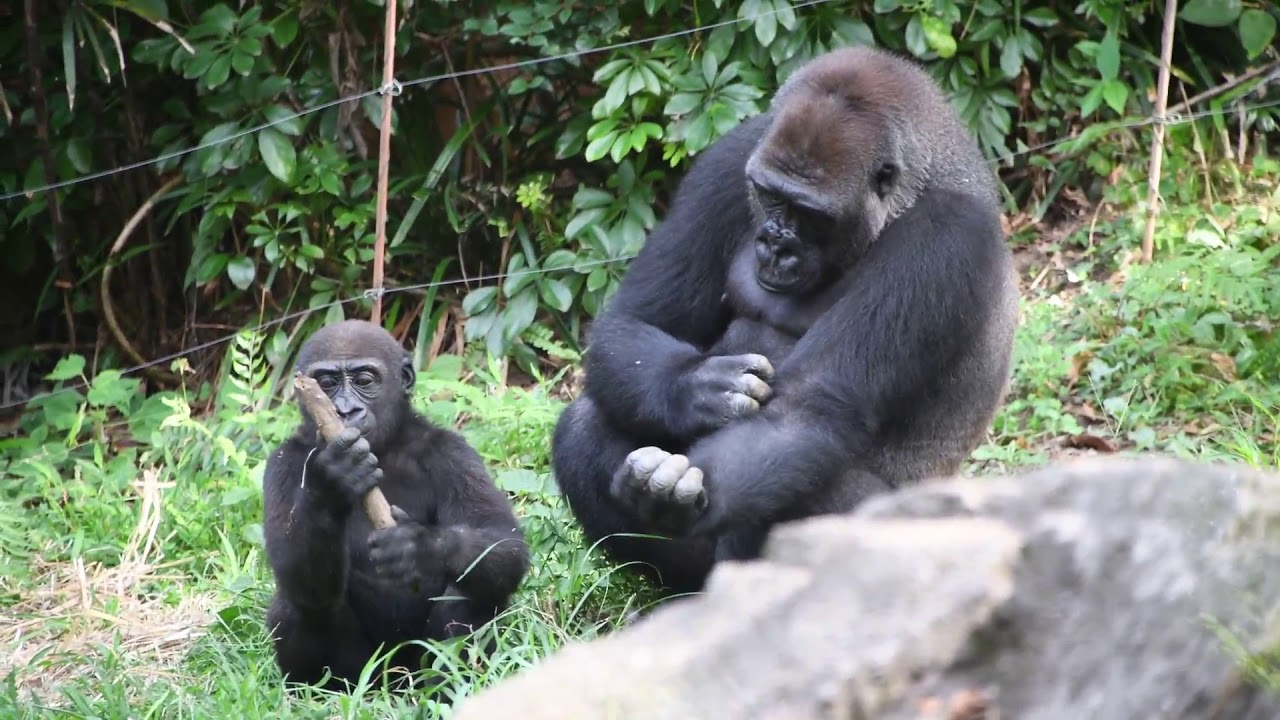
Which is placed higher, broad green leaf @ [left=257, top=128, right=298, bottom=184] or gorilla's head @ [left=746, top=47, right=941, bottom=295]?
gorilla's head @ [left=746, top=47, right=941, bottom=295]

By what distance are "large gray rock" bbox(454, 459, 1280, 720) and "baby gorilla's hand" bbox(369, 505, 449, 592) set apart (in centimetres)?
211

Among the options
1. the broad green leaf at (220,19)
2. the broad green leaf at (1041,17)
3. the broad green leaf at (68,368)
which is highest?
the broad green leaf at (220,19)

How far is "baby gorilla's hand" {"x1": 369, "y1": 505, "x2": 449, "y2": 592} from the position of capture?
3707 mm

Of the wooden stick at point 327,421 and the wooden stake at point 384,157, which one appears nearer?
the wooden stick at point 327,421

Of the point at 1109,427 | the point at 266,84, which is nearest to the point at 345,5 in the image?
the point at 266,84

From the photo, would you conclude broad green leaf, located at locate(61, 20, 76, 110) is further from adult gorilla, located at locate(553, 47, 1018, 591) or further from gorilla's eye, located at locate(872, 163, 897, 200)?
gorilla's eye, located at locate(872, 163, 897, 200)

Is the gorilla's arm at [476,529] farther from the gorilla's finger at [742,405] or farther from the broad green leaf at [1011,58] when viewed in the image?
the broad green leaf at [1011,58]

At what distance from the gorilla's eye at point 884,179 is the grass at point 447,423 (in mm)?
1248

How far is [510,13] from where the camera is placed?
22.0 feet

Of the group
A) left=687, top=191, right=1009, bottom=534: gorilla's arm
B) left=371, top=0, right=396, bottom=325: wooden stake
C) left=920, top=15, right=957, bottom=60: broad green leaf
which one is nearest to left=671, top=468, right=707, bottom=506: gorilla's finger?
left=687, top=191, right=1009, bottom=534: gorilla's arm

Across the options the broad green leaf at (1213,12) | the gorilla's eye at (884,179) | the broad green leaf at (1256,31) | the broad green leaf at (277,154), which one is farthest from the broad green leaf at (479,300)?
the broad green leaf at (1256,31)

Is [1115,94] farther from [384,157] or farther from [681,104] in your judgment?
[384,157]

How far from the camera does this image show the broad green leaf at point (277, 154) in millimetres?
6621

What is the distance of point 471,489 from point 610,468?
0.39 metres
